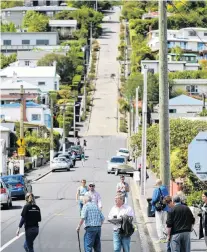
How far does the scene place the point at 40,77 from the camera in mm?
127938

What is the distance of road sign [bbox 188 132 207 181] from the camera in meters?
19.5

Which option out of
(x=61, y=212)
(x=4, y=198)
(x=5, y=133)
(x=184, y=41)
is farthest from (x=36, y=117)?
(x=61, y=212)

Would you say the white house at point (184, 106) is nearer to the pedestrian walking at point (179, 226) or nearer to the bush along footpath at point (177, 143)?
the bush along footpath at point (177, 143)

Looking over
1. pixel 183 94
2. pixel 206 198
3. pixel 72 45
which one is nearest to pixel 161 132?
pixel 206 198

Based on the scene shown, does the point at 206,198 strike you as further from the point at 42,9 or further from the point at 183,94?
the point at 42,9

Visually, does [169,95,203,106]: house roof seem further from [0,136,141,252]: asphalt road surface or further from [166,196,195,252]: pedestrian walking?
[166,196,195,252]: pedestrian walking

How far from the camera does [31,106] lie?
350 ft

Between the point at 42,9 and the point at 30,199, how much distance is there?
584 feet

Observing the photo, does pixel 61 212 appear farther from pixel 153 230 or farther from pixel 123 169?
pixel 123 169

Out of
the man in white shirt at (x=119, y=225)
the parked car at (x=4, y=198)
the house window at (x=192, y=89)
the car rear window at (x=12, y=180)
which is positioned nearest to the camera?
the man in white shirt at (x=119, y=225)

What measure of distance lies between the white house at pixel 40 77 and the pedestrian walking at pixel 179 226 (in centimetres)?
10610

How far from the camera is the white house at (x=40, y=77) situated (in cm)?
12712

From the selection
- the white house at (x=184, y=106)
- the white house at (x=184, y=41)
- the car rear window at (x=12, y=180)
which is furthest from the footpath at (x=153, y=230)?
the white house at (x=184, y=41)

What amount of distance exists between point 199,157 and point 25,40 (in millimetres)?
148947
